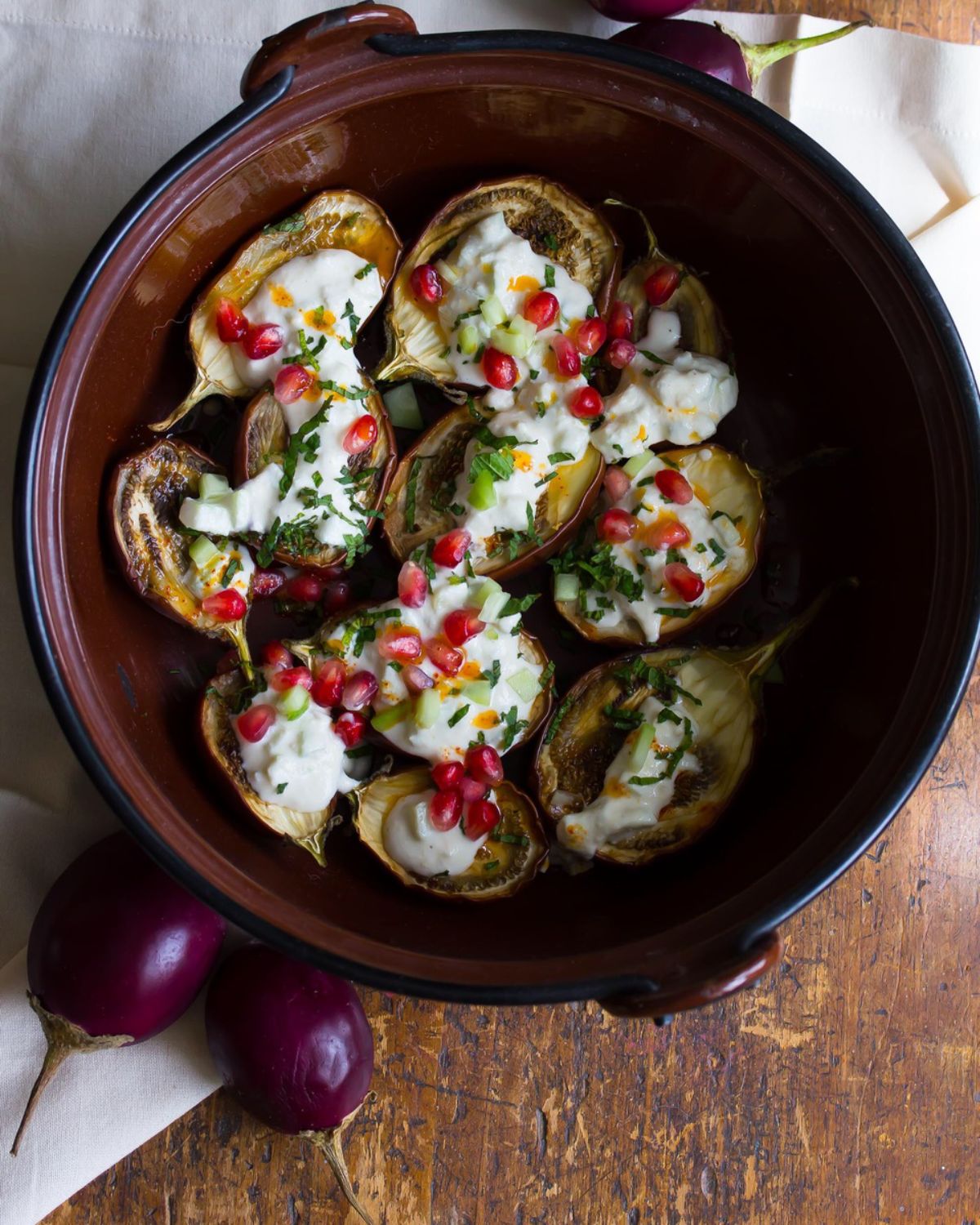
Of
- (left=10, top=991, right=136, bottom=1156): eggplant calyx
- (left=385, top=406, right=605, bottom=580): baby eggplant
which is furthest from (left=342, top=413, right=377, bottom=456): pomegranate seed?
(left=10, top=991, right=136, bottom=1156): eggplant calyx

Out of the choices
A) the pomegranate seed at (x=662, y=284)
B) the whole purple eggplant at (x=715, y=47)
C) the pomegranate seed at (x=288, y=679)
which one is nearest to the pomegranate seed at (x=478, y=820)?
the pomegranate seed at (x=288, y=679)

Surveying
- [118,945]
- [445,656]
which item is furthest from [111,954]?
[445,656]

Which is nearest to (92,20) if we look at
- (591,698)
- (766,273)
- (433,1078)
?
(766,273)

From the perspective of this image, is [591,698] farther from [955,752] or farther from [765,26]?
[765,26]

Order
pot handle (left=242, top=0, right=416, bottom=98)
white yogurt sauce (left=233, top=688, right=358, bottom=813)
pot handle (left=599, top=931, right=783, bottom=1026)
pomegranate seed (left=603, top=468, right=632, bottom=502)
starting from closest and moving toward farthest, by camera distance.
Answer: pot handle (left=599, top=931, right=783, bottom=1026) < pot handle (left=242, top=0, right=416, bottom=98) < white yogurt sauce (left=233, top=688, right=358, bottom=813) < pomegranate seed (left=603, top=468, right=632, bottom=502)

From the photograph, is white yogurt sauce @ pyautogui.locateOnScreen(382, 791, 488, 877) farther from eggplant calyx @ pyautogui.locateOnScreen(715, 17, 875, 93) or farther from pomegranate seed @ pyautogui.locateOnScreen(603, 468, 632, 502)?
eggplant calyx @ pyautogui.locateOnScreen(715, 17, 875, 93)

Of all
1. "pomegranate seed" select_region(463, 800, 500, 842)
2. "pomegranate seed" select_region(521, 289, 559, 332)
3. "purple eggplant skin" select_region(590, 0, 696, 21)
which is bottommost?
"pomegranate seed" select_region(463, 800, 500, 842)

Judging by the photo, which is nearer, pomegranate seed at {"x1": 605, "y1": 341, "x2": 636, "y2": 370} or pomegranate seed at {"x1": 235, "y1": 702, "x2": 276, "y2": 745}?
pomegranate seed at {"x1": 235, "y1": 702, "x2": 276, "y2": 745}

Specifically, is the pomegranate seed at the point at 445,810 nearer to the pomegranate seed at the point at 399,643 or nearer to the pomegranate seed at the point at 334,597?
the pomegranate seed at the point at 399,643
